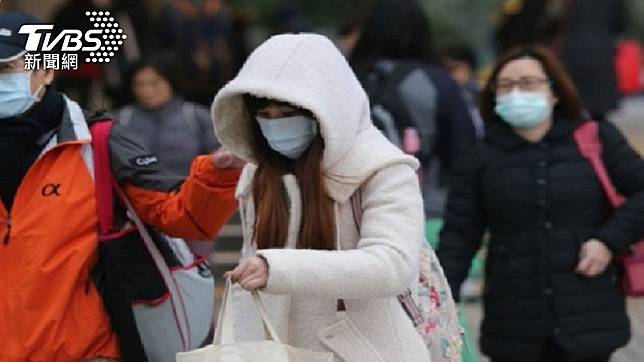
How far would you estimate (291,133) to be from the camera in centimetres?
380

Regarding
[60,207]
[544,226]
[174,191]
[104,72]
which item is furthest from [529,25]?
[60,207]

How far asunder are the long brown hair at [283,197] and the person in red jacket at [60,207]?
0.27 m

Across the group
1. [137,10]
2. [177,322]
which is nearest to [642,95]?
[137,10]

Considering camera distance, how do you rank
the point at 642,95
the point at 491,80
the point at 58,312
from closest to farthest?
the point at 58,312, the point at 491,80, the point at 642,95

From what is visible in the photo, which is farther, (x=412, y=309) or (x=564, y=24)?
(x=564, y=24)

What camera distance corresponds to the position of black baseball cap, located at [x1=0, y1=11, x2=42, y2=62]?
4.36 metres

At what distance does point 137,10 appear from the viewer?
12758 millimetres

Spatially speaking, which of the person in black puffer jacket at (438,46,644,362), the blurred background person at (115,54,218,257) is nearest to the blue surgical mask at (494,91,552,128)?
the person in black puffer jacket at (438,46,644,362)

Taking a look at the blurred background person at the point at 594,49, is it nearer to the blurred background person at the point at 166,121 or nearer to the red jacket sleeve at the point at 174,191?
the blurred background person at the point at 166,121

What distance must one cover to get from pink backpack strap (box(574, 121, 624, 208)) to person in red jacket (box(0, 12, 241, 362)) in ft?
4.97

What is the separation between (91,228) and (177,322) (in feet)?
1.33

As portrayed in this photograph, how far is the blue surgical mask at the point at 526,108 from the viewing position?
532cm

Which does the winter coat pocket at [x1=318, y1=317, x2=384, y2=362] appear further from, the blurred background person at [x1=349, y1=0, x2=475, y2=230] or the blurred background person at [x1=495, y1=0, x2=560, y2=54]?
the blurred background person at [x1=495, y1=0, x2=560, y2=54]

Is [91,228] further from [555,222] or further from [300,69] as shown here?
[555,222]
